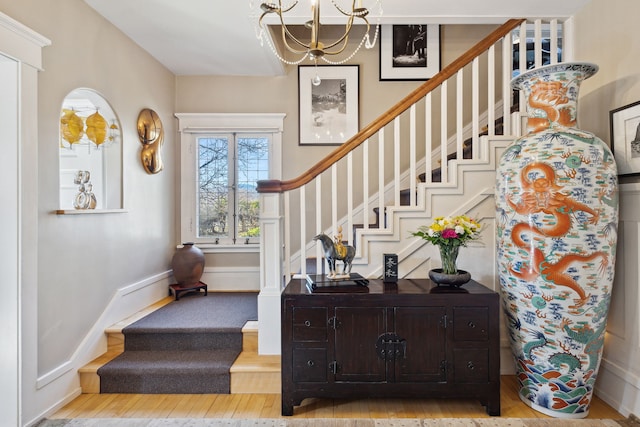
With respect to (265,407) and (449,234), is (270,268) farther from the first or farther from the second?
(449,234)

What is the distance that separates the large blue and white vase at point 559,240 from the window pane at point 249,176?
2.43 m

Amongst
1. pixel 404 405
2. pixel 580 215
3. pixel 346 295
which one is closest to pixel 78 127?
pixel 346 295

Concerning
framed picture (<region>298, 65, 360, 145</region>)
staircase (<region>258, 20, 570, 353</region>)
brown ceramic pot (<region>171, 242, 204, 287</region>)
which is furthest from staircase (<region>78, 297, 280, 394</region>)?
framed picture (<region>298, 65, 360, 145</region>)

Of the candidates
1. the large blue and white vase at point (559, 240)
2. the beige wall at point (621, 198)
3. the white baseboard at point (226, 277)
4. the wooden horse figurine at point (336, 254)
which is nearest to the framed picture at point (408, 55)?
the beige wall at point (621, 198)

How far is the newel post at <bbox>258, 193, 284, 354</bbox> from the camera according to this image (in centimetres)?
251

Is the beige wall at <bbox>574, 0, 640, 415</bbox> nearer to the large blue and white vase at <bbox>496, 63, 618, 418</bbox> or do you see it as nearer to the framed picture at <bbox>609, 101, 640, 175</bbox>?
the framed picture at <bbox>609, 101, 640, 175</bbox>

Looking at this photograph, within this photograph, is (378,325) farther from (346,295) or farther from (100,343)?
(100,343)

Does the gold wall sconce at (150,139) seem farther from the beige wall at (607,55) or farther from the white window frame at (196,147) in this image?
the beige wall at (607,55)

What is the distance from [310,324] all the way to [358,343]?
30 cm

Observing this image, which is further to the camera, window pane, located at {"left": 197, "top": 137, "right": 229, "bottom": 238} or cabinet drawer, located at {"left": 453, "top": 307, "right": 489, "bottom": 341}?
window pane, located at {"left": 197, "top": 137, "right": 229, "bottom": 238}

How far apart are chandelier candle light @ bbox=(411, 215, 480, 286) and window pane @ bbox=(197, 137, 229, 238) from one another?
2.35 m

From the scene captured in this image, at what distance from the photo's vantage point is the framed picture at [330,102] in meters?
3.78

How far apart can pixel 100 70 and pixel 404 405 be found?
313 cm

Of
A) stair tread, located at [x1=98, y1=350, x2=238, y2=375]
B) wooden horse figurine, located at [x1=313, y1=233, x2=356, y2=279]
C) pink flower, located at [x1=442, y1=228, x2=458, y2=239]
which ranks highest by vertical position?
pink flower, located at [x1=442, y1=228, x2=458, y2=239]
